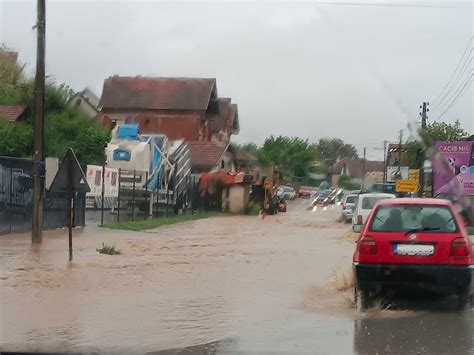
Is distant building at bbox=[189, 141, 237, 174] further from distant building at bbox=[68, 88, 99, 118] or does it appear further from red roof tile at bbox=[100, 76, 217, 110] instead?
red roof tile at bbox=[100, 76, 217, 110]

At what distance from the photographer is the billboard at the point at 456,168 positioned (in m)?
27.9

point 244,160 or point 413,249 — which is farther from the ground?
point 244,160

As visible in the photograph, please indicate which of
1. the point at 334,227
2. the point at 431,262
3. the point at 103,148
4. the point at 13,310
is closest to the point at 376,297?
the point at 431,262

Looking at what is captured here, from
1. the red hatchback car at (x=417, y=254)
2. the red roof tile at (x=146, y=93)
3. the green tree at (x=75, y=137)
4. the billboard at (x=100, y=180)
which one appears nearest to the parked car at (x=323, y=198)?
the billboard at (x=100, y=180)

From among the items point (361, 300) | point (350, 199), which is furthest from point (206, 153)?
point (361, 300)

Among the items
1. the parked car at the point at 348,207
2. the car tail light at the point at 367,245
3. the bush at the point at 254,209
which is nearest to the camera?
the car tail light at the point at 367,245

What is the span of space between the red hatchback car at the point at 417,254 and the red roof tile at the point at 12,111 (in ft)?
78.3

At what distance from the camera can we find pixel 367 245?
32.4 ft

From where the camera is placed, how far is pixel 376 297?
10.5m

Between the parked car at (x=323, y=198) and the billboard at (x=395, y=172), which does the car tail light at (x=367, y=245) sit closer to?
the parked car at (x=323, y=198)

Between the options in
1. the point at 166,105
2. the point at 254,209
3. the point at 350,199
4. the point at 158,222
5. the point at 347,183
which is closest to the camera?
the point at 166,105

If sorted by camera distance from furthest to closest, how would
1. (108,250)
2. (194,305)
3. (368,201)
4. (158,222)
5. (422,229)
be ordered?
(158,222) → (368,201) → (108,250) → (194,305) → (422,229)

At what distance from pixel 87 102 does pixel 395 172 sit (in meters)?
30.2

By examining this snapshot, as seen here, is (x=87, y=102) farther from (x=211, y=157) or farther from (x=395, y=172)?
(x=395, y=172)
